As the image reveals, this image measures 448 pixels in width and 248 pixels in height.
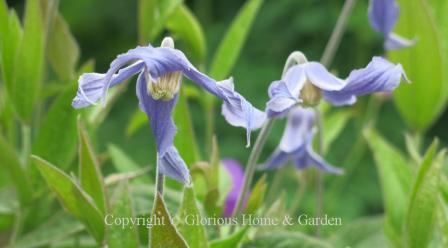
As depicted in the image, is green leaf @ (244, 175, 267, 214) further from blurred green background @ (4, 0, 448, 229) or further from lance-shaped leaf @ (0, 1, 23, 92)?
blurred green background @ (4, 0, 448, 229)

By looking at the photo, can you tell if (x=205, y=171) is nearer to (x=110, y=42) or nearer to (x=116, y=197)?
(x=116, y=197)

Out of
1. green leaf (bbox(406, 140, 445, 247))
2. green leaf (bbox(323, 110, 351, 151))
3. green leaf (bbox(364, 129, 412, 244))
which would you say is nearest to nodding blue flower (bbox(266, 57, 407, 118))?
green leaf (bbox(406, 140, 445, 247))

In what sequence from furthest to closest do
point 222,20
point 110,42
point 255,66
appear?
point 110,42 → point 222,20 → point 255,66

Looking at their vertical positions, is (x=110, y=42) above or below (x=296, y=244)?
above

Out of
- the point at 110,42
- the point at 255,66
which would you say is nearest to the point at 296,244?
the point at 255,66

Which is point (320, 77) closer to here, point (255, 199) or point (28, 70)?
point (255, 199)

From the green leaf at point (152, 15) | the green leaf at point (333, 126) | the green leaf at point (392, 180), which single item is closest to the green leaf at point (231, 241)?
the green leaf at point (392, 180)

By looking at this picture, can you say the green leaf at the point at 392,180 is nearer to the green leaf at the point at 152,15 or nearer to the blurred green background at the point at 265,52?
the green leaf at the point at 152,15
